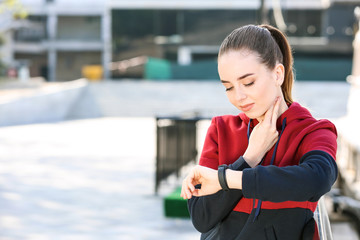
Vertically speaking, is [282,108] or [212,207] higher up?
[282,108]

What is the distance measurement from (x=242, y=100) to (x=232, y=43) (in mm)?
167

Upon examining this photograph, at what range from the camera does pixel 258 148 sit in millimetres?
1575

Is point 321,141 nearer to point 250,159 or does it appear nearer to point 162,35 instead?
point 250,159

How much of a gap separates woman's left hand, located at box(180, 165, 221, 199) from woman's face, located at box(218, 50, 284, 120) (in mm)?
211

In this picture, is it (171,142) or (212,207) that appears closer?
(212,207)

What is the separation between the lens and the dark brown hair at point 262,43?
1590 millimetres

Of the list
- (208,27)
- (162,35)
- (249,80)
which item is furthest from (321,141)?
(162,35)

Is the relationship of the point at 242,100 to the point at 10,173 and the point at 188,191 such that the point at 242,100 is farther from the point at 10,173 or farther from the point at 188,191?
the point at 10,173

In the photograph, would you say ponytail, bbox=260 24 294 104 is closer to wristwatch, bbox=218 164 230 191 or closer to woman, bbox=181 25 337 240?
woman, bbox=181 25 337 240

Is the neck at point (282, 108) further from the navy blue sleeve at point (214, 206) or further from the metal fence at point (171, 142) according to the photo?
the metal fence at point (171, 142)

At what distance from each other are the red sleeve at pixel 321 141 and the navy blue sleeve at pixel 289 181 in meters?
0.06

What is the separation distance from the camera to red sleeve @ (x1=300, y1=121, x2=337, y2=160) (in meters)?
1.51

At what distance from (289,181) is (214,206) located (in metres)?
0.29

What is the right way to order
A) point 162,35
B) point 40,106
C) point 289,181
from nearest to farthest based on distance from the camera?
point 289,181, point 40,106, point 162,35
